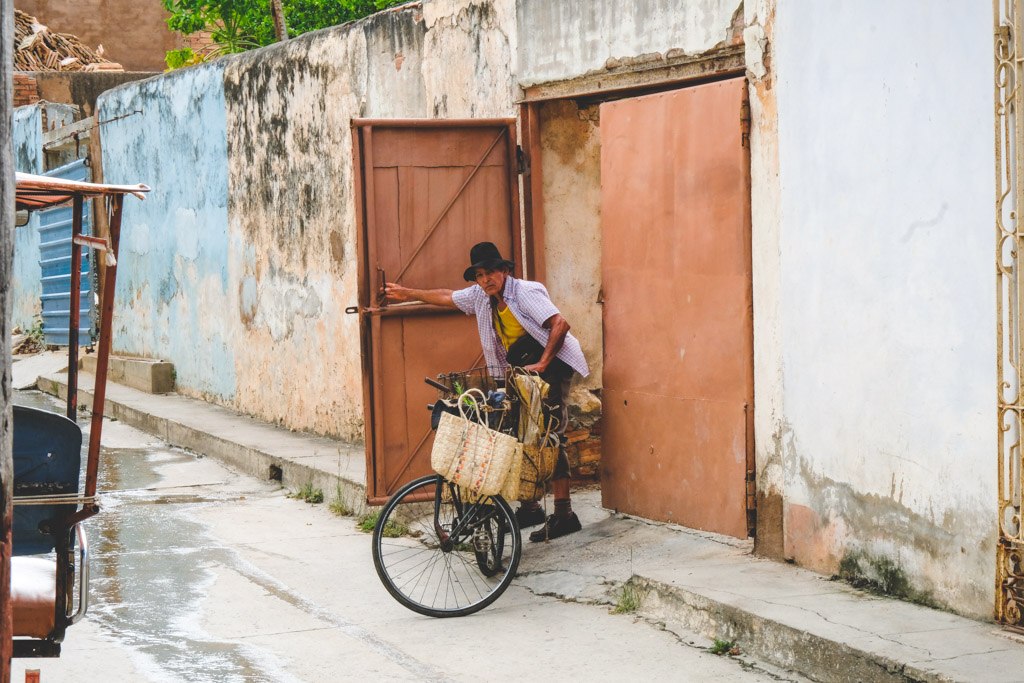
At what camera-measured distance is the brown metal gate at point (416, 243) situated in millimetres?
8117

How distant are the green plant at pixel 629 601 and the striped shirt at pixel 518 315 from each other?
1.36 meters

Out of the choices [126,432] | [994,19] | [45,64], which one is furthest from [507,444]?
[45,64]

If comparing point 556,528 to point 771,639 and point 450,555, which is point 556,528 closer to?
point 450,555

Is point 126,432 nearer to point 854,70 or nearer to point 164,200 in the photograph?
point 164,200

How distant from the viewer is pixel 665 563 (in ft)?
22.6

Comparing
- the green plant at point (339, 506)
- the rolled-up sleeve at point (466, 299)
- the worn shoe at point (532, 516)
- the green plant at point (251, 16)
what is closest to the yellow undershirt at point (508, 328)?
the rolled-up sleeve at point (466, 299)

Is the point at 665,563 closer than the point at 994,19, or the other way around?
the point at 994,19

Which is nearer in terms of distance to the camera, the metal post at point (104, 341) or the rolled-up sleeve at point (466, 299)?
the metal post at point (104, 341)

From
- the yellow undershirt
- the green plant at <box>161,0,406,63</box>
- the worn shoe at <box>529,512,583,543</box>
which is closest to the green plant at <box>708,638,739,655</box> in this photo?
the worn shoe at <box>529,512,583,543</box>

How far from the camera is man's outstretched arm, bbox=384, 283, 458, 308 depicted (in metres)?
7.98

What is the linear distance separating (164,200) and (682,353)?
928 centimetres

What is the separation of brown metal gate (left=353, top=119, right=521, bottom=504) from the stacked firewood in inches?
629

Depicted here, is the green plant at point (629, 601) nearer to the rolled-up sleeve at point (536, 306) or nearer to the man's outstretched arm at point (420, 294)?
the rolled-up sleeve at point (536, 306)

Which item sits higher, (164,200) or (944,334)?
(164,200)
